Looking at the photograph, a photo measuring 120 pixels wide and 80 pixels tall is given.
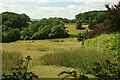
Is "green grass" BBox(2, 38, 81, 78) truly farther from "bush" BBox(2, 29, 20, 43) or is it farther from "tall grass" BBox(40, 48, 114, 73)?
"bush" BBox(2, 29, 20, 43)

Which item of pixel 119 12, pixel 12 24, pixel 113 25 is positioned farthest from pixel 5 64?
pixel 12 24

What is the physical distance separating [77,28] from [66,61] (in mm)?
77669

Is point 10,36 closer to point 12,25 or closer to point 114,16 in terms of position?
point 12,25

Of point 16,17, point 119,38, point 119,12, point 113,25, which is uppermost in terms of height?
point 16,17

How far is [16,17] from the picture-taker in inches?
3270

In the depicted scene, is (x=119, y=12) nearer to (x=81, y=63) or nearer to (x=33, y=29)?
(x=81, y=63)

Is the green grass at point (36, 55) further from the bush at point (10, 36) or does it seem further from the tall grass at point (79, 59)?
the bush at point (10, 36)

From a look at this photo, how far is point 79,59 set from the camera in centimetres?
680

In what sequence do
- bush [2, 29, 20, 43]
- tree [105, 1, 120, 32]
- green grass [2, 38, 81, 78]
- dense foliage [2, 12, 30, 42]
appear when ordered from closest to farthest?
green grass [2, 38, 81, 78], tree [105, 1, 120, 32], bush [2, 29, 20, 43], dense foliage [2, 12, 30, 42]

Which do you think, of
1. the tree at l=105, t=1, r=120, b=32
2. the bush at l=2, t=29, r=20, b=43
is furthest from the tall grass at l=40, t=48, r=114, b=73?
the bush at l=2, t=29, r=20, b=43

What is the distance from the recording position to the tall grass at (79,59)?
614 cm

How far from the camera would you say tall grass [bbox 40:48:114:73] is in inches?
242

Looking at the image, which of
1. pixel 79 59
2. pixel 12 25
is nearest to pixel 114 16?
pixel 79 59


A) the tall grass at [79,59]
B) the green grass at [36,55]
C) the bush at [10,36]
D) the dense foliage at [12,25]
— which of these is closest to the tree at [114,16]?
the green grass at [36,55]
